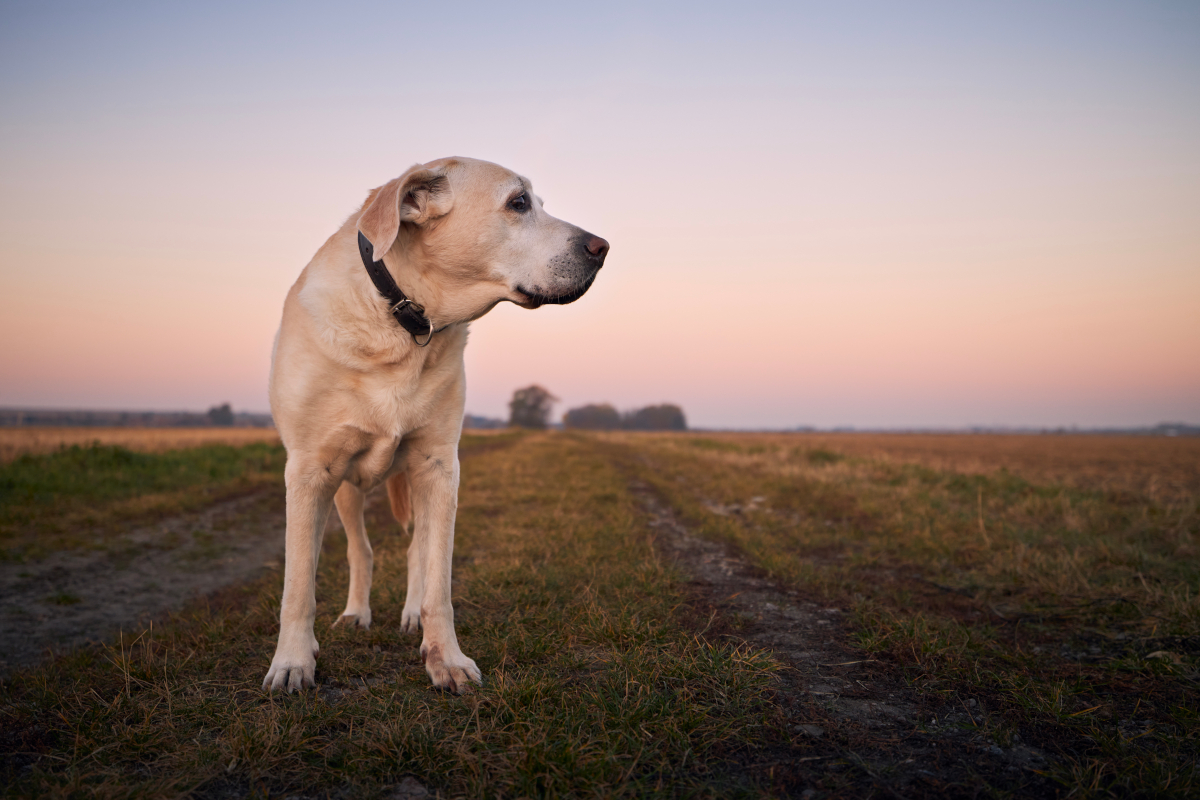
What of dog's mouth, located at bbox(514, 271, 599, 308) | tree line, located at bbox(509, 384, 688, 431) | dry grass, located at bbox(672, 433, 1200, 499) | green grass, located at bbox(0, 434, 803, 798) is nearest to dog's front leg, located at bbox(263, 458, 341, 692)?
green grass, located at bbox(0, 434, 803, 798)

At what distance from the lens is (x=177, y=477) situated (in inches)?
477

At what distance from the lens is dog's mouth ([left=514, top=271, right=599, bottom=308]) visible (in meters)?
3.04

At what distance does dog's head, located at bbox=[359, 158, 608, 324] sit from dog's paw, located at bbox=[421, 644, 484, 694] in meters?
1.65

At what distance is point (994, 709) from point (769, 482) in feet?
32.4

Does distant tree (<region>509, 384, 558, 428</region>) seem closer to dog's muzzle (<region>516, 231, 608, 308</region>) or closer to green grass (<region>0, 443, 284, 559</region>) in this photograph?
green grass (<region>0, 443, 284, 559</region>)

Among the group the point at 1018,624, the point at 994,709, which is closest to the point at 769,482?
the point at 1018,624

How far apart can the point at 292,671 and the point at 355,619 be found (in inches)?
36.7

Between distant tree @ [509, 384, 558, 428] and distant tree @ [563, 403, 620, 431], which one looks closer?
distant tree @ [509, 384, 558, 428]

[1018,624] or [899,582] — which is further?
[899,582]

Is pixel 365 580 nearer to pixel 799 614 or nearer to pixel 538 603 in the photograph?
pixel 538 603

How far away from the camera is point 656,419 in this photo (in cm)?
12581

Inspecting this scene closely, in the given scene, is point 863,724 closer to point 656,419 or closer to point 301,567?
point 301,567

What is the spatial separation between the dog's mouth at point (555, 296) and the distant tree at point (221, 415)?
88244 millimetres

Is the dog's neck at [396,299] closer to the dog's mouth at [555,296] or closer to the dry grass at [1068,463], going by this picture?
the dog's mouth at [555,296]
